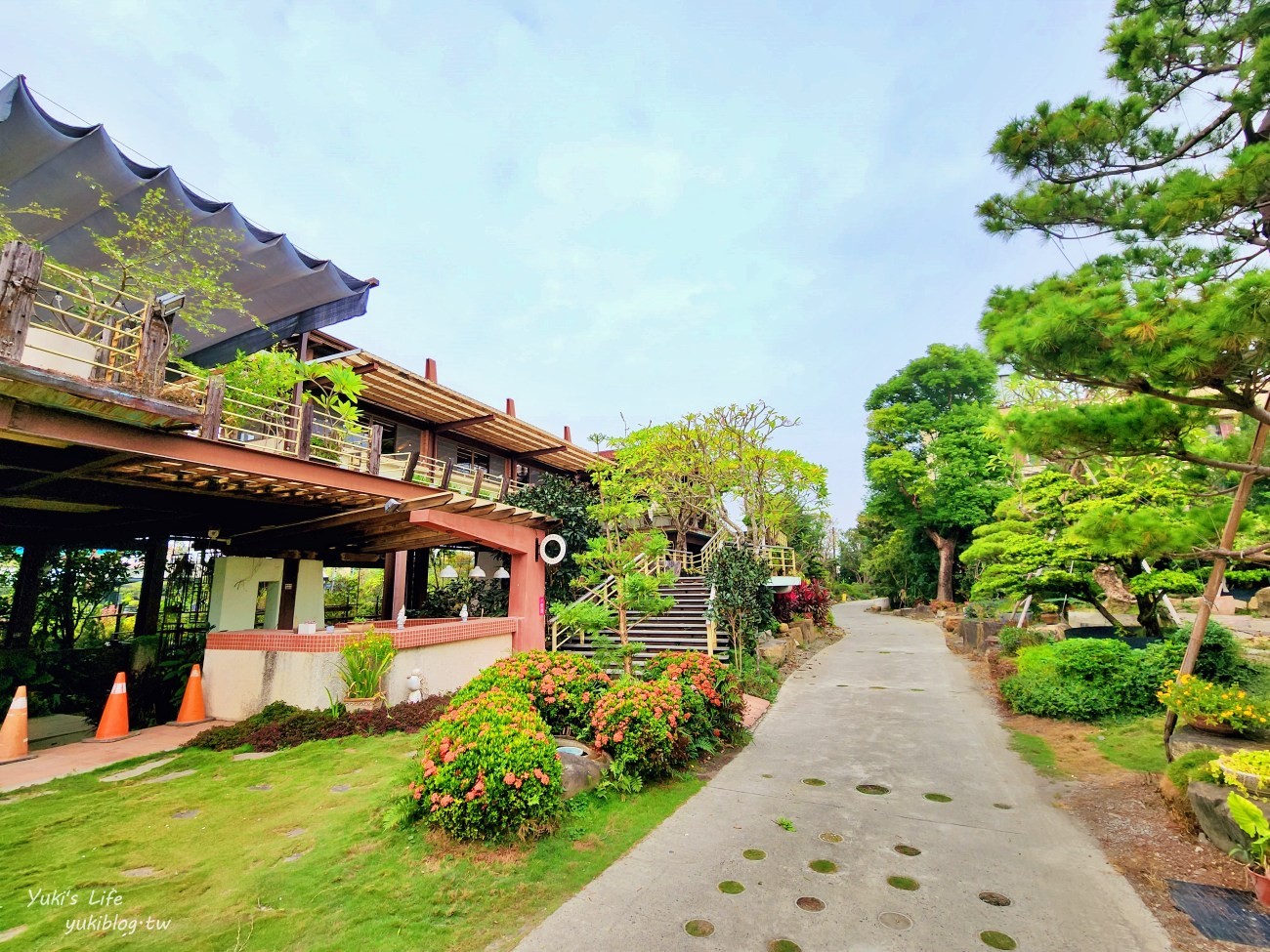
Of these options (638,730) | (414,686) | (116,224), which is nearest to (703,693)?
(638,730)

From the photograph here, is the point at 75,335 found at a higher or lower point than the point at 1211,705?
higher

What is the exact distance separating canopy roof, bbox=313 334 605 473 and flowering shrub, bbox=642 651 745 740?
27.2 feet

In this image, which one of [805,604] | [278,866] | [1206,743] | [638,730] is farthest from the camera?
[805,604]

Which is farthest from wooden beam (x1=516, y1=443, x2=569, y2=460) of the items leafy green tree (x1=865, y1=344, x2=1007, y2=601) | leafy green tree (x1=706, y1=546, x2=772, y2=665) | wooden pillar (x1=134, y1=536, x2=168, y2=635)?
leafy green tree (x1=865, y1=344, x2=1007, y2=601)

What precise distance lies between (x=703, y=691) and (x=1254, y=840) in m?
4.23

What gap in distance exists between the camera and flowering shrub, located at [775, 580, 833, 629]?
1526 centimetres

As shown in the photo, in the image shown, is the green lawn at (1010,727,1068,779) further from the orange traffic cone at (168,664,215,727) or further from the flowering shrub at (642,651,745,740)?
the orange traffic cone at (168,664,215,727)

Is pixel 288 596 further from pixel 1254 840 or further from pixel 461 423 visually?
pixel 1254 840

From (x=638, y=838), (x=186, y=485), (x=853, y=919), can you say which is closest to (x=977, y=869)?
(x=853, y=919)

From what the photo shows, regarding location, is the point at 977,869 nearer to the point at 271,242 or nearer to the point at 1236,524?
the point at 1236,524

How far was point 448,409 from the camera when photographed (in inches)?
533

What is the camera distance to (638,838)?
422 cm

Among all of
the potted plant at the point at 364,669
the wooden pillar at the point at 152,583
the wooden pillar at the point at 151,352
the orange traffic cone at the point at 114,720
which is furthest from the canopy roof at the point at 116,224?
the potted plant at the point at 364,669

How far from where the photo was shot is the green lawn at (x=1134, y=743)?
18.3 feet
